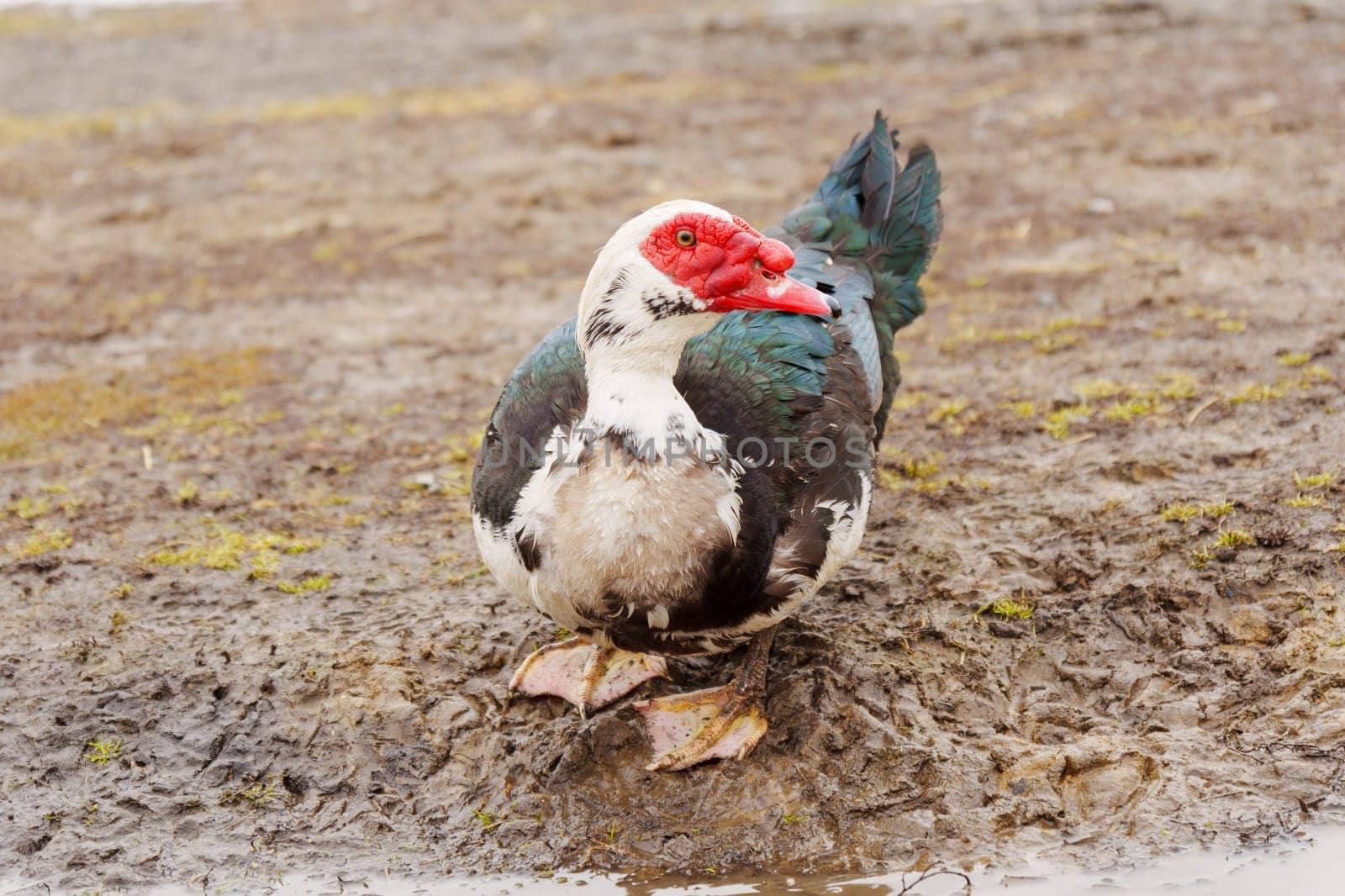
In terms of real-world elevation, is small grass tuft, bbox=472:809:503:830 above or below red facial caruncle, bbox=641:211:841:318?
below

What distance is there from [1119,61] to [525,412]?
8596mm

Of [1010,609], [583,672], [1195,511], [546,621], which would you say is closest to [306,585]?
[546,621]

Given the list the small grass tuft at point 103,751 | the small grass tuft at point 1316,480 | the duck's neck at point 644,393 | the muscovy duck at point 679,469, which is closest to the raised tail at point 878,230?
the muscovy duck at point 679,469

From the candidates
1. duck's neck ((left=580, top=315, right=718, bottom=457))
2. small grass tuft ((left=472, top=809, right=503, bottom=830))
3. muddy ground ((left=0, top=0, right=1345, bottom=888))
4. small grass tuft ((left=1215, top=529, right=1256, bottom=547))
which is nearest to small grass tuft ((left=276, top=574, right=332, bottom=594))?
muddy ground ((left=0, top=0, right=1345, bottom=888))

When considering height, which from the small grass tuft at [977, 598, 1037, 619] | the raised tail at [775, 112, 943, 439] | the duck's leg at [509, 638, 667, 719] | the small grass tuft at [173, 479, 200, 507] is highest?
the raised tail at [775, 112, 943, 439]

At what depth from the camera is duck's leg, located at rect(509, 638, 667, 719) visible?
14.3 feet

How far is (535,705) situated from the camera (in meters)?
4.38

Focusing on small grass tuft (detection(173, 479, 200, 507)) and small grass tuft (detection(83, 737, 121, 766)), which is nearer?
small grass tuft (detection(83, 737, 121, 766))

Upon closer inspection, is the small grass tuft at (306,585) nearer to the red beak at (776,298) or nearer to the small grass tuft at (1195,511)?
the red beak at (776,298)

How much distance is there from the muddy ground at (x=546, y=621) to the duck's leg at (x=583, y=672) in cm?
10

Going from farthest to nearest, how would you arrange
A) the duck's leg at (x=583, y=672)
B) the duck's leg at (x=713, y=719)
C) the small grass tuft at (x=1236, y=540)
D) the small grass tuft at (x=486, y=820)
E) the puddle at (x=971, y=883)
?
1. the small grass tuft at (x=1236, y=540)
2. the duck's leg at (x=583, y=672)
3. the duck's leg at (x=713, y=719)
4. the small grass tuft at (x=486, y=820)
5. the puddle at (x=971, y=883)

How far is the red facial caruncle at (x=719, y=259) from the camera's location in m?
3.69

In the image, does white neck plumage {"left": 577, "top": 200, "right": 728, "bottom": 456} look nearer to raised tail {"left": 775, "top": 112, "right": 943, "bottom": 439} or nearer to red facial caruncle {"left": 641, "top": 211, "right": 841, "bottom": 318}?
red facial caruncle {"left": 641, "top": 211, "right": 841, "bottom": 318}

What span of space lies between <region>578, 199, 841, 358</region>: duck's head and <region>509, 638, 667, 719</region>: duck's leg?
1.12m
